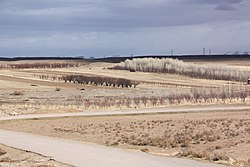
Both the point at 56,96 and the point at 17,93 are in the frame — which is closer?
the point at 56,96

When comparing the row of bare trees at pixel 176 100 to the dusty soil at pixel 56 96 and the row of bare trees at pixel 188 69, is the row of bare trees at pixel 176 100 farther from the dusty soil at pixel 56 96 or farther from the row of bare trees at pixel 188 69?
the row of bare trees at pixel 188 69

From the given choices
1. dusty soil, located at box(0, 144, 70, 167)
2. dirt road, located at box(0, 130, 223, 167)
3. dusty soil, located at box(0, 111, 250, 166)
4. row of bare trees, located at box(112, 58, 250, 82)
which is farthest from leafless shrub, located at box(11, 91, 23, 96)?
row of bare trees, located at box(112, 58, 250, 82)

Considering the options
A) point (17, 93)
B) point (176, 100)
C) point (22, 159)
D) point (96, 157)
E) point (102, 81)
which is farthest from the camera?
point (102, 81)

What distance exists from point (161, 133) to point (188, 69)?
363 feet

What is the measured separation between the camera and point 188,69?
5842 inches

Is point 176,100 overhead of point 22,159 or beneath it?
beneath

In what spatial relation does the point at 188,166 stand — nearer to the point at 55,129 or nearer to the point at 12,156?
the point at 12,156

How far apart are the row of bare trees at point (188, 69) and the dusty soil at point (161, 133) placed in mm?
83785

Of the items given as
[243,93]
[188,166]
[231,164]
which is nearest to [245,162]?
[231,164]

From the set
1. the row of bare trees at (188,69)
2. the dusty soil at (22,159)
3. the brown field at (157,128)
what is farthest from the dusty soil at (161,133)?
the row of bare trees at (188,69)

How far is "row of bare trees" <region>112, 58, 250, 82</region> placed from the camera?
5404 inches

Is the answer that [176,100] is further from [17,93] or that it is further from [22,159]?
[22,159]

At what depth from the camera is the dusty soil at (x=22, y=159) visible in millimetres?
21812

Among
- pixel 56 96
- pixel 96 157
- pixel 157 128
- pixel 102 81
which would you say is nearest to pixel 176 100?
pixel 56 96
